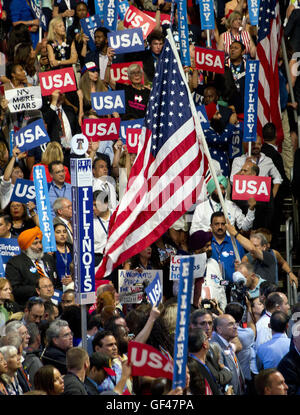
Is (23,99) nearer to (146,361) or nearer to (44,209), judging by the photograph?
(44,209)

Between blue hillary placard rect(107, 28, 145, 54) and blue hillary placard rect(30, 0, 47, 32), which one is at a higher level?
blue hillary placard rect(30, 0, 47, 32)

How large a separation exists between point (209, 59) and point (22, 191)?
410 cm

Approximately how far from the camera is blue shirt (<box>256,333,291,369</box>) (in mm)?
11023

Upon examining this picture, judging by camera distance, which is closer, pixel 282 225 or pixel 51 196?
pixel 51 196

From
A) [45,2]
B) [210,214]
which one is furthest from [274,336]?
[45,2]

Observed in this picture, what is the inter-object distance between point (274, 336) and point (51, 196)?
186 inches

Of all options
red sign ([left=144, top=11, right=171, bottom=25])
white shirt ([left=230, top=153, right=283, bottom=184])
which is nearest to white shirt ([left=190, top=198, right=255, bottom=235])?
white shirt ([left=230, top=153, right=283, bottom=184])

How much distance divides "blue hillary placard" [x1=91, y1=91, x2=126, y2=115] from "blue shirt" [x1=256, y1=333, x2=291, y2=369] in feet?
18.6

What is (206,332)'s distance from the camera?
34.9 feet

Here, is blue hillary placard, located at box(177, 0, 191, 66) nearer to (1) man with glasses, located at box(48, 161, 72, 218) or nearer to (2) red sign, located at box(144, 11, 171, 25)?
(1) man with glasses, located at box(48, 161, 72, 218)

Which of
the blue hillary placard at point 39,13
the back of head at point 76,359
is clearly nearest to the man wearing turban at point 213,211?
the blue hillary placard at point 39,13

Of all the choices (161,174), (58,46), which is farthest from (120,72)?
(161,174)

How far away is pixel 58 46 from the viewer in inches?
717
